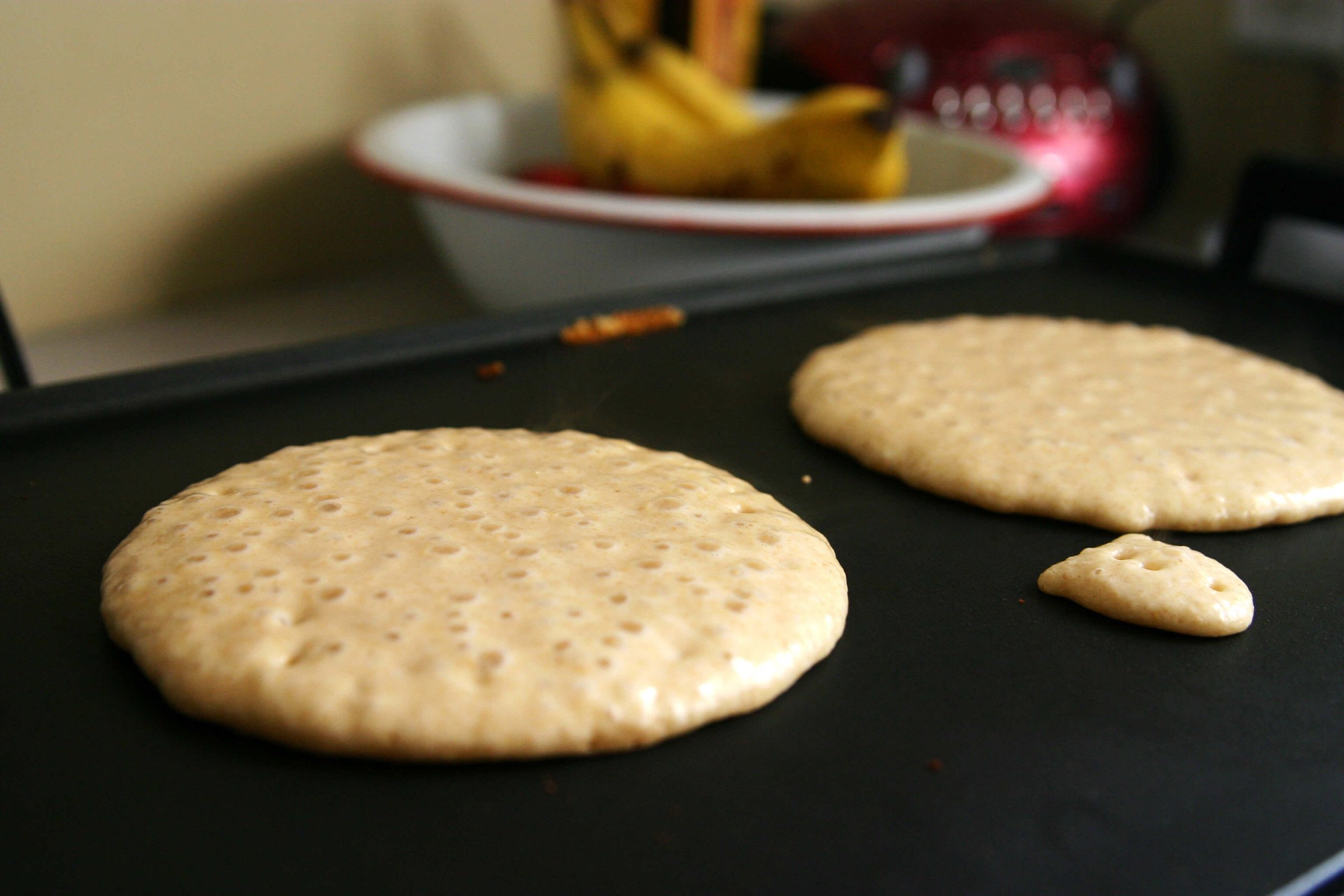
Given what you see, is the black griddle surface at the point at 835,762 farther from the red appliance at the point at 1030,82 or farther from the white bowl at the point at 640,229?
the red appliance at the point at 1030,82

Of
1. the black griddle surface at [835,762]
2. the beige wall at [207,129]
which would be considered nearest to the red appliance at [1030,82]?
the beige wall at [207,129]

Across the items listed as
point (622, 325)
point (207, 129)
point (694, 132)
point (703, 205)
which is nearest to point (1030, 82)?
point (694, 132)

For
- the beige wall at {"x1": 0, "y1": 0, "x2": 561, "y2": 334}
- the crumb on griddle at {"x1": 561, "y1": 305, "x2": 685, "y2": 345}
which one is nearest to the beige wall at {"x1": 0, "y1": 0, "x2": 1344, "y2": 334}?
the beige wall at {"x1": 0, "y1": 0, "x2": 561, "y2": 334}

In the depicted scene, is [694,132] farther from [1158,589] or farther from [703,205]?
[1158,589]

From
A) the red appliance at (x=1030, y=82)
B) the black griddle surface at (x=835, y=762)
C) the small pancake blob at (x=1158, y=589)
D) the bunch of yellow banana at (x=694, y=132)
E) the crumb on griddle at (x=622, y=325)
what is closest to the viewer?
the black griddle surface at (x=835, y=762)

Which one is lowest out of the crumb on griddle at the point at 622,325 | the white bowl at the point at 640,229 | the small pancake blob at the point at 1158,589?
the small pancake blob at the point at 1158,589

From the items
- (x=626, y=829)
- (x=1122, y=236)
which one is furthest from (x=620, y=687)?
(x=1122, y=236)

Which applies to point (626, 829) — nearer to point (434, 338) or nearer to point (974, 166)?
point (434, 338)

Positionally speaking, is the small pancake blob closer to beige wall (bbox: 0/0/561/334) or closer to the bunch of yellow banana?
the bunch of yellow banana
